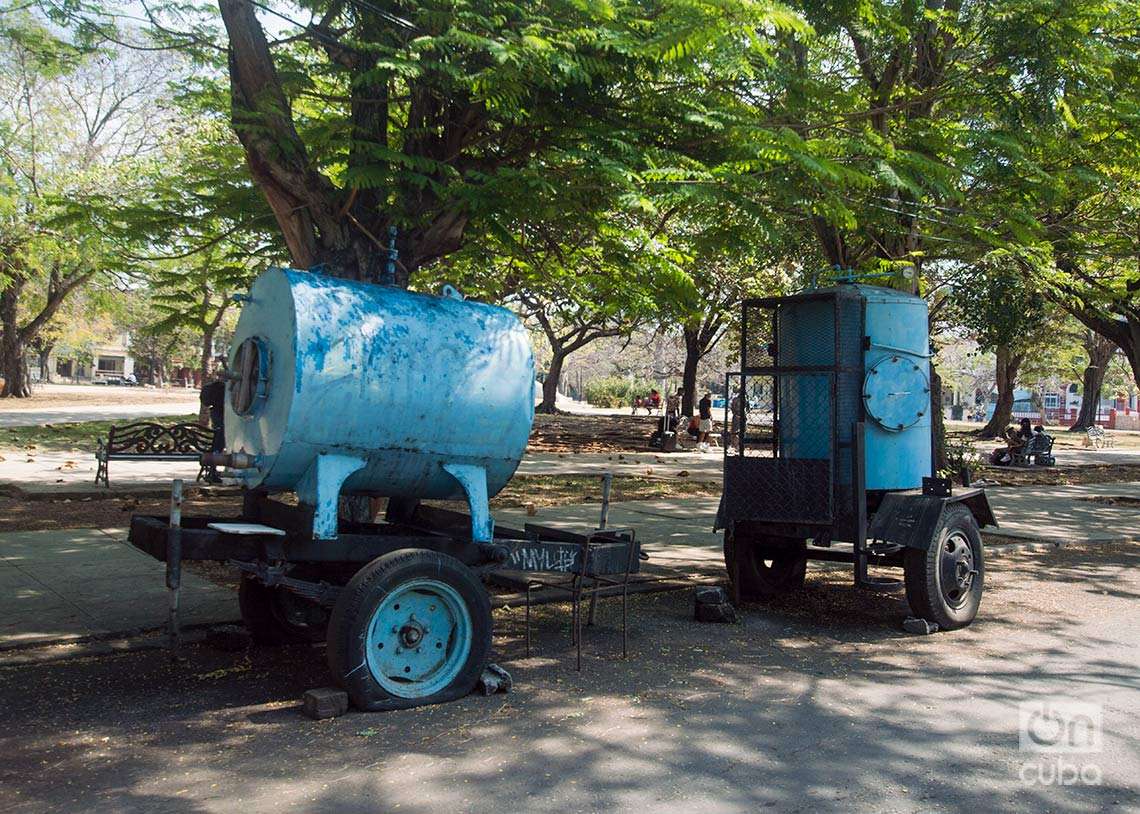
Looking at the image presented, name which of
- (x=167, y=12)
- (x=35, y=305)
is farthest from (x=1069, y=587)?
(x=35, y=305)

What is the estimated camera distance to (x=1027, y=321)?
22.4 m

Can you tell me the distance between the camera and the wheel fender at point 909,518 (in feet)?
24.0

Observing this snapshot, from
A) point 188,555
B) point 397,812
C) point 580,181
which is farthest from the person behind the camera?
point 580,181

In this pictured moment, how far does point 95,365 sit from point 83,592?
391ft

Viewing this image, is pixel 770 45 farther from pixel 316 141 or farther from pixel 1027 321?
pixel 1027 321

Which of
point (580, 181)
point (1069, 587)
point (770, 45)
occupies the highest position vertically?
point (770, 45)

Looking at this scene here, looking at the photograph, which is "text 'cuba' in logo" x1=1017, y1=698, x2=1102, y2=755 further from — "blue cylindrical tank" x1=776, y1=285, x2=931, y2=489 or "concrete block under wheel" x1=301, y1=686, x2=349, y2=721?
"concrete block under wheel" x1=301, y1=686, x2=349, y2=721

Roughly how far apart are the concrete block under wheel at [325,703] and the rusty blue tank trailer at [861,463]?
3.82m

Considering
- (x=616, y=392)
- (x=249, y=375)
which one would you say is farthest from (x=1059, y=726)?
(x=616, y=392)

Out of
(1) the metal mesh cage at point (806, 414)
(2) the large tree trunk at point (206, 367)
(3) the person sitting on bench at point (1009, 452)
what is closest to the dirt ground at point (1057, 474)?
(3) the person sitting on bench at point (1009, 452)

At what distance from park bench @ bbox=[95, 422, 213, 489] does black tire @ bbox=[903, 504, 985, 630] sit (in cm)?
1073

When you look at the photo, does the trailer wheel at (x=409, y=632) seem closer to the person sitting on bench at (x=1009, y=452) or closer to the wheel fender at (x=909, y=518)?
the wheel fender at (x=909, y=518)

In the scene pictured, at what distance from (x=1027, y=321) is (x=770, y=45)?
16863 millimetres

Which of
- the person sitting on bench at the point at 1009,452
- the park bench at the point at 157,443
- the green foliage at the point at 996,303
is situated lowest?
the person sitting on bench at the point at 1009,452
